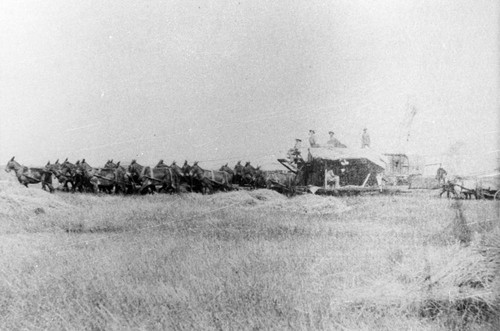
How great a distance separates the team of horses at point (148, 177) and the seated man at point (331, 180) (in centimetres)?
54

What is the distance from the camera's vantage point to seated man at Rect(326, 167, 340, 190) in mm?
5584

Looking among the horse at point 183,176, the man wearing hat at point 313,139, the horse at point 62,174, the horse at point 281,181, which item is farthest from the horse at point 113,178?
the man wearing hat at point 313,139

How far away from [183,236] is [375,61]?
2.70m

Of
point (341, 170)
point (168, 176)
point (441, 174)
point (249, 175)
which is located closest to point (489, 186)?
point (441, 174)

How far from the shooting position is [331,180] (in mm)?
5746

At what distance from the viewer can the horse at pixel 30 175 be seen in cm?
457

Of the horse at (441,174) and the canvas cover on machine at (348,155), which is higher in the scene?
the canvas cover on machine at (348,155)

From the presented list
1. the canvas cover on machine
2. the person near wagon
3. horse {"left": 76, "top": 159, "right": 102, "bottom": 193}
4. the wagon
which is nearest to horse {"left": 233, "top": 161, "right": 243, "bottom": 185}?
the person near wagon

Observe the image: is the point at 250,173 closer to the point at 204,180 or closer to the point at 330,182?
the point at 204,180

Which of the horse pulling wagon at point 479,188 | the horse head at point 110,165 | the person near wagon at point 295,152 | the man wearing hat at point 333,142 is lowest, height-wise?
the horse pulling wagon at point 479,188

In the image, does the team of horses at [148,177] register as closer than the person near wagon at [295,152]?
No

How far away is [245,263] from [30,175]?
2.79 meters

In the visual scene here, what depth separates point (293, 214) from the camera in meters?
4.73

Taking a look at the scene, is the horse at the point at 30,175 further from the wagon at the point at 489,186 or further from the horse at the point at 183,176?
the wagon at the point at 489,186
